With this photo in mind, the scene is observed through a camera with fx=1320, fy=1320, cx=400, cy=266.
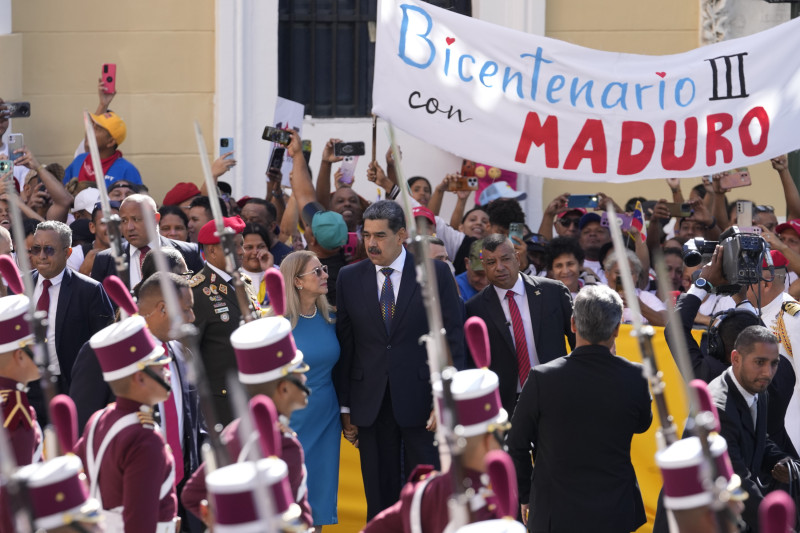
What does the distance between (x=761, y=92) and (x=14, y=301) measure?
5303 mm

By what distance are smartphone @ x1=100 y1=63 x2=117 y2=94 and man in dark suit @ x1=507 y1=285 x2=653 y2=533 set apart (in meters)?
5.87

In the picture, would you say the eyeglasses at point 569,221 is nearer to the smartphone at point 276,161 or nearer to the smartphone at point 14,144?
the smartphone at point 276,161

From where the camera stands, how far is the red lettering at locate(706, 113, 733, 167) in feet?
27.6

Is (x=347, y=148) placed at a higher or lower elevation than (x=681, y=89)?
lower

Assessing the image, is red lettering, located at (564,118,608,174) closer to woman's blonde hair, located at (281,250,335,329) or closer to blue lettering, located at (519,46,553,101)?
blue lettering, located at (519,46,553,101)

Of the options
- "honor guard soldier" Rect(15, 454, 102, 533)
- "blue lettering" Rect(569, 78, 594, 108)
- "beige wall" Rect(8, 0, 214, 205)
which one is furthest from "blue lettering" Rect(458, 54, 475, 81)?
"honor guard soldier" Rect(15, 454, 102, 533)

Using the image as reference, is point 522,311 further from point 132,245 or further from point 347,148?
point 347,148

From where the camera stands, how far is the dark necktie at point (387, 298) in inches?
282

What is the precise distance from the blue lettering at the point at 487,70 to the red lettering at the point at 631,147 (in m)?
0.91

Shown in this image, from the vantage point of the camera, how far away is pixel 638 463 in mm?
7613

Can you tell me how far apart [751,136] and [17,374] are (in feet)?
16.9

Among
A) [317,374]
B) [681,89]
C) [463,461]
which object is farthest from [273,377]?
[681,89]

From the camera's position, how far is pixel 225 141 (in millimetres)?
10680

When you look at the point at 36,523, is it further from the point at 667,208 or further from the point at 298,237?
the point at 667,208
